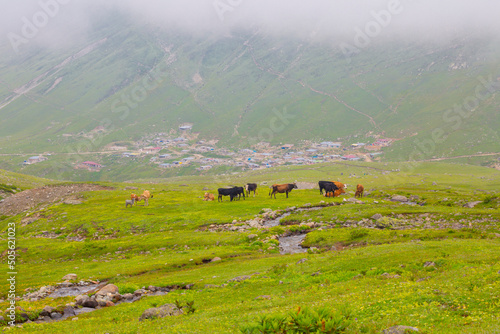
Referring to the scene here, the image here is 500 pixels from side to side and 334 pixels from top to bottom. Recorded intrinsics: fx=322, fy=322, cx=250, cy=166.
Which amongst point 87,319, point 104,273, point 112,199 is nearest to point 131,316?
point 87,319

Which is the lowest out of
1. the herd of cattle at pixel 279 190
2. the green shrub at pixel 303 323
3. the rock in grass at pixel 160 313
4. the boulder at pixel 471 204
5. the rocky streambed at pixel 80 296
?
the rocky streambed at pixel 80 296

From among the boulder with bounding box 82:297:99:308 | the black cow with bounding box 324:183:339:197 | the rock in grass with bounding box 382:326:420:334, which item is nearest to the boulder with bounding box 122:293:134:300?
the boulder with bounding box 82:297:99:308

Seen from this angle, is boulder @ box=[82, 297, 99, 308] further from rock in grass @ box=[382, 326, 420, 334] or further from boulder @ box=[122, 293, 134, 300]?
rock in grass @ box=[382, 326, 420, 334]

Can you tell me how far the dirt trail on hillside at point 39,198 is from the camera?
258 feet

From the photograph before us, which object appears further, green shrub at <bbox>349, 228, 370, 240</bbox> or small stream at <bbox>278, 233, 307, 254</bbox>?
small stream at <bbox>278, 233, 307, 254</bbox>

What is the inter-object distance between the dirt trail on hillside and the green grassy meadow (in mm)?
7611

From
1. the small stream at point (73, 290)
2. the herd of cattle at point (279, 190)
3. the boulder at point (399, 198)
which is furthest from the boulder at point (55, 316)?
the boulder at point (399, 198)

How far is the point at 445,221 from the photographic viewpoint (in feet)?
140

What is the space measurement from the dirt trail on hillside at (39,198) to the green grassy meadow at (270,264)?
7.61 m

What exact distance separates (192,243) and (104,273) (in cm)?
1342

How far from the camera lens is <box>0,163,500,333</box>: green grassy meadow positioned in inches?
560

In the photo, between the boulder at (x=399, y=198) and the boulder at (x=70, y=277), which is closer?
the boulder at (x=70, y=277)

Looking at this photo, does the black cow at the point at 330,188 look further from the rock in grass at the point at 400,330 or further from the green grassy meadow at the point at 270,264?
the rock in grass at the point at 400,330

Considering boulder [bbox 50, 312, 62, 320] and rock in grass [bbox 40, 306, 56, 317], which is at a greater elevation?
rock in grass [bbox 40, 306, 56, 317]
